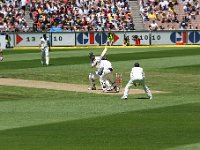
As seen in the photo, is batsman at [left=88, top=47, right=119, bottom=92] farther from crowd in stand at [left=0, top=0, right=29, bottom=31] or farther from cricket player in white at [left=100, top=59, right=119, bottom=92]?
crowd in stand at [left=0, top=0, right=29, bottom=31]

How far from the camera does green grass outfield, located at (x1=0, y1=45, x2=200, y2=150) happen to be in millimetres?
22281

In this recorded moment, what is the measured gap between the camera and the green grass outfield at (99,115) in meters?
22.3

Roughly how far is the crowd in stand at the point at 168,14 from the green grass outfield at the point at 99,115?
32482mm

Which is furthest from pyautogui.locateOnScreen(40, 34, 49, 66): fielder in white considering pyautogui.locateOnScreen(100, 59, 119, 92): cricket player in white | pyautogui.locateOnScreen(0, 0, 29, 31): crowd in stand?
pyautogui.locateOnScreen(0, 0, 29, 31): crowd in stand

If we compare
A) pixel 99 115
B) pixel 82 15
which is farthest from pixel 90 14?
pixel 99 115

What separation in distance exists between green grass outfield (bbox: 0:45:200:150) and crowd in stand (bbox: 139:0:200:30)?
107ft

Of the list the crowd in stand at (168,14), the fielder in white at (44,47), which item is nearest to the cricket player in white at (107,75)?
the fielder in white at (44,47)

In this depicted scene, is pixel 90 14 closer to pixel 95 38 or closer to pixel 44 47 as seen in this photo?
pixel 95 38

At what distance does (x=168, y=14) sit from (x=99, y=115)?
57842 mm

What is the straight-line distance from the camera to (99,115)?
28.9 metres

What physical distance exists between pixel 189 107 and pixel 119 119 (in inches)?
180

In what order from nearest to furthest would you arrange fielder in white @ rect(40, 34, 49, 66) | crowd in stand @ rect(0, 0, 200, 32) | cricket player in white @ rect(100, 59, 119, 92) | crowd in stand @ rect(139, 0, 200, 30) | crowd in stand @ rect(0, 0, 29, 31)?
1. cricket player in white @ rect(100, 59, 119, 92)
2. fielder in white @ rect(40, 34, 49, 66)
3. crowd in stand @ rect(0, 0, 29, 31)
4. crowd in stand @ rect(139, 0, 200, 30)
5. crowd in stand @ rect(0, 0, 200, 32)

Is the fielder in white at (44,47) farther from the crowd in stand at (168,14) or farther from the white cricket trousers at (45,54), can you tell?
the crowd in stand at (168,14)

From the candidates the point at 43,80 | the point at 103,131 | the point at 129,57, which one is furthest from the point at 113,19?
the point at 103,131
